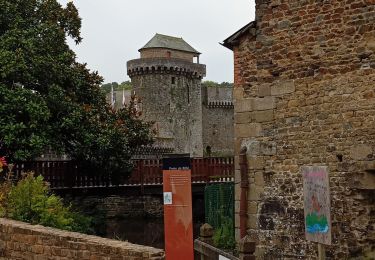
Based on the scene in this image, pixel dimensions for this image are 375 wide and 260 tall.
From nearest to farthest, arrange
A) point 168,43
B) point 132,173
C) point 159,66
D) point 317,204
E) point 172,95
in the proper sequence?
point 317,204 → point 132,173 → point 159,66 → point 172,95 → point 168,43

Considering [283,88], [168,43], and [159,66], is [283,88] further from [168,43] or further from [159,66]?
[168,43]

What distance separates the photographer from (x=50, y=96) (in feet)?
58.3

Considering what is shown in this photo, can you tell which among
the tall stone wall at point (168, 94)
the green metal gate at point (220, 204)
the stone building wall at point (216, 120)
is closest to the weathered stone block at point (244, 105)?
the green metal gate at point (220, 204)

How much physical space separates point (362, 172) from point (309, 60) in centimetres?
242

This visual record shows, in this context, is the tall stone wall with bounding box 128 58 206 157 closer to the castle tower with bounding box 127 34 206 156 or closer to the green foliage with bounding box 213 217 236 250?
the castle tower with bounding box 127 34 206 156

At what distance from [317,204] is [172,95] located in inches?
1599

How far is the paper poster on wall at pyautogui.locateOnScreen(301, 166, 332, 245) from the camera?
7.00m

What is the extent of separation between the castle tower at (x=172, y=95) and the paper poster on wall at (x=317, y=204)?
37.9 m

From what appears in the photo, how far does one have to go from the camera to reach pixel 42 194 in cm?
1027

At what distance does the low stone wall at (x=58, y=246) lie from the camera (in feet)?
22.0

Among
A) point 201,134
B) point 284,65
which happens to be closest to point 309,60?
point 284,65

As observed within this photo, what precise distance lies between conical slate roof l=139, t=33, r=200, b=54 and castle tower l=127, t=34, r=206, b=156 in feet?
13.4

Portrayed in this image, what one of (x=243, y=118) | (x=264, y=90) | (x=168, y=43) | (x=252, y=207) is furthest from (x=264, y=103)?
(x=168, y=43)

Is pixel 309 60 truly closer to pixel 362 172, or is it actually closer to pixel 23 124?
pixel 362 172
